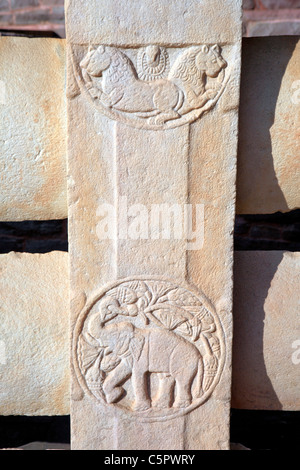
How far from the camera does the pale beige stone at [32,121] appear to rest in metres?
1.71

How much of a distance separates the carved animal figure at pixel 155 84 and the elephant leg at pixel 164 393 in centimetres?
83

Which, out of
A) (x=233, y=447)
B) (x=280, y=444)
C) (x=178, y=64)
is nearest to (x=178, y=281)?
(x=178, y=64)

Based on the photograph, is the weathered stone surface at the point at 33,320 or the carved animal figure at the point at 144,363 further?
the weathered stone surface at the point at 33,320

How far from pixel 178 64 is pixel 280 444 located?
2559 mm

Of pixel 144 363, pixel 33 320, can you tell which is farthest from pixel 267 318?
pixel 33 320

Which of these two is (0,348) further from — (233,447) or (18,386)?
(233,447)

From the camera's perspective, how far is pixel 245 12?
11.3 feet

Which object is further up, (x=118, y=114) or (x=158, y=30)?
(x=158, y=30)

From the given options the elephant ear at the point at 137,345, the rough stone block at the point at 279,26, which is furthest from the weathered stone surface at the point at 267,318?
the rough stone block at the point at 279,26

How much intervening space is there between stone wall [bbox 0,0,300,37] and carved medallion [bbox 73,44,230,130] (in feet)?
6.89

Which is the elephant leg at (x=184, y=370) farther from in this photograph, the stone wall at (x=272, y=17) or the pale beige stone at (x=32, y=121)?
the stone wall at (x=272, y=17)

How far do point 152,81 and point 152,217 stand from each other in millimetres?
409

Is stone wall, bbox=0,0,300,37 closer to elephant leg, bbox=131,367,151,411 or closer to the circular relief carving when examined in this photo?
the circular relief carving

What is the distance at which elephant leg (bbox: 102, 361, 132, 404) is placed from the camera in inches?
68.1
